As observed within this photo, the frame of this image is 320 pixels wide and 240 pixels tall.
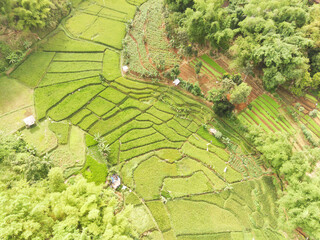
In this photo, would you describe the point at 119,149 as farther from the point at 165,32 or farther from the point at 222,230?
the point at 165,32

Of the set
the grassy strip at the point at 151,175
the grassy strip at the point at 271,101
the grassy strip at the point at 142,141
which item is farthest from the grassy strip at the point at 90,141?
the grassy strip at the point at 271,101

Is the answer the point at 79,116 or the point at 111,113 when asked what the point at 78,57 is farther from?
the point at 111,113

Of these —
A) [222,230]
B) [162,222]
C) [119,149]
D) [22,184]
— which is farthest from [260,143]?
[22,184]

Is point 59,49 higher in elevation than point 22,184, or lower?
higher

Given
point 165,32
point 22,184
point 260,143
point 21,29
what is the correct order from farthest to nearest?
1. point 165,32
2. point 21,29
3. point 260,143
4. point 22,184

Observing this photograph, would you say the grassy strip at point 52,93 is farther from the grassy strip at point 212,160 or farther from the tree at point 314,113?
the tree at point 314,113

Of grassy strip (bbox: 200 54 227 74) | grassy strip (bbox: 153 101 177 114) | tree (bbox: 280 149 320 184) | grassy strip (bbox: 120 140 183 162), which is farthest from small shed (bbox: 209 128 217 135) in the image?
grassy strip (bbox: 200 54 227 74)
